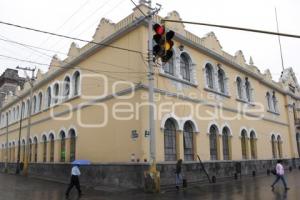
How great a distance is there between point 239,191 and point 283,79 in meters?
25.4

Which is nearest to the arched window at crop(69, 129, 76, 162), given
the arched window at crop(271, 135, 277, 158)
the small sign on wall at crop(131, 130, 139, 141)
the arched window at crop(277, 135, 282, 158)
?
the small sign on wall at crop(131, 130, 139, 141)

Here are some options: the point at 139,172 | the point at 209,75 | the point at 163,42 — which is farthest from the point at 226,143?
the point at 163,42

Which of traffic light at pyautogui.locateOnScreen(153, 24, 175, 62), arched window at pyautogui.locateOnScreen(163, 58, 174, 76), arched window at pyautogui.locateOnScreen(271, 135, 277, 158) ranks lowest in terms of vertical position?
arched window at pyautogui.locateOnScreen(271, 135, 277, 158)

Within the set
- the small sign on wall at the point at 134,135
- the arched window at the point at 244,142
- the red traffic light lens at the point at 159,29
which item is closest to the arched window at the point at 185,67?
the small sign on wall at the point at 134,135

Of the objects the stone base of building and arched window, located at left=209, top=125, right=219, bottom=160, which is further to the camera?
arched window, located at left=209, top=125, right=219, bottom=160

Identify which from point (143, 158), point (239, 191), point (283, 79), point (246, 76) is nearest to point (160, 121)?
point (143, 158)

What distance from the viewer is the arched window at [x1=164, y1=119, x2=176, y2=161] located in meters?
18.4

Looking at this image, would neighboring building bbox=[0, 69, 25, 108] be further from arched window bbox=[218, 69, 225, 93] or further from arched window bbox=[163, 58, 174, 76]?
arched window bbox=[163, 58, 174, 76]

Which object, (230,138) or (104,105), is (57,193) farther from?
(230,138)

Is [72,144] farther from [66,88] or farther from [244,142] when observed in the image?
[244,142]

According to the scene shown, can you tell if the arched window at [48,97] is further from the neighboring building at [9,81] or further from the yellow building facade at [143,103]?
the neighboring building at [9,81]

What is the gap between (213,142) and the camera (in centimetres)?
2219

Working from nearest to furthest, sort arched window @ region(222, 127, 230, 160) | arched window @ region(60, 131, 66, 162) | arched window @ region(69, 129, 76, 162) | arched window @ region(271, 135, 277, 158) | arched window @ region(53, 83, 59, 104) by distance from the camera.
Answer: arched window @ region(69, 129, 76, 162)
arched window @ region(222, 127, 230, 160)
arched window @ region(60, 131, 66, 162)
arched window @ region(53, 83, 59, 104)
arched window @ region(271, 135, 277, 158)

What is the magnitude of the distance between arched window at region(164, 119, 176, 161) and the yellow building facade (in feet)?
0.19
